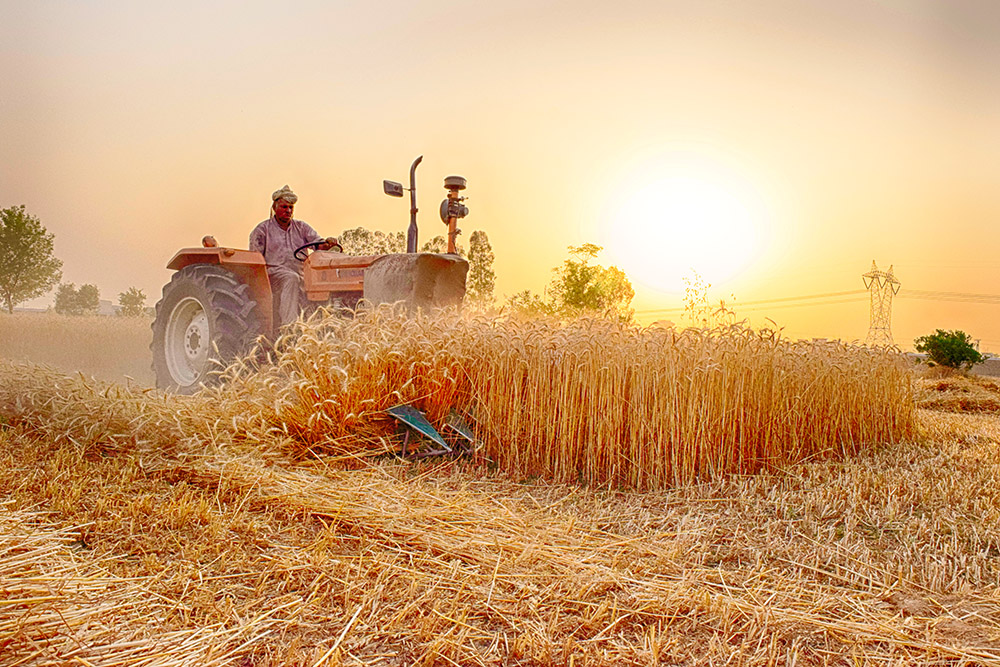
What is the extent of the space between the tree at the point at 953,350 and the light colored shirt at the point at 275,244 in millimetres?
12267

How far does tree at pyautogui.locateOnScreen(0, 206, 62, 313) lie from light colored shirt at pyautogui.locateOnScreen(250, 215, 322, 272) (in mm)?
10713

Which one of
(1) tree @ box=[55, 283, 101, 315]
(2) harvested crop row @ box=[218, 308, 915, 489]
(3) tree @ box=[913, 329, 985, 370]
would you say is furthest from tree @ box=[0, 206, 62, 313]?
(3) tree @ box=[913, 329, 985, 370]

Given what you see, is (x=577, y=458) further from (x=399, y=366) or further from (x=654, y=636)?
(x=654, y=636)

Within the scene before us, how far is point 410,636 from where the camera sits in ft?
7.22

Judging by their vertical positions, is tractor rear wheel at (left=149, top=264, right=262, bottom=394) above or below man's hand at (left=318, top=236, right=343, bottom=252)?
below

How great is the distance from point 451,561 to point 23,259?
16549 mm

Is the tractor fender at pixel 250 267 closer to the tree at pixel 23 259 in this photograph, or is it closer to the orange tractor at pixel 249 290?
the orange tractor at pixel 249 290

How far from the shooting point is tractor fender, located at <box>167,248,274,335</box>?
6.41 m

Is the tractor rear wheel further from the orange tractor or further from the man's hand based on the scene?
the man's hand

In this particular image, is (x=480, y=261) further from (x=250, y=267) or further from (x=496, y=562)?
(x=496, y=562)

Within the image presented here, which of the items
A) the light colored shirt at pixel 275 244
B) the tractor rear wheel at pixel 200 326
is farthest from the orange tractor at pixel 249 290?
the light colored shirt at pixel 275 244

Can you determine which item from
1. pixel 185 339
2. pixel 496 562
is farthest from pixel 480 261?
pixel 496 562

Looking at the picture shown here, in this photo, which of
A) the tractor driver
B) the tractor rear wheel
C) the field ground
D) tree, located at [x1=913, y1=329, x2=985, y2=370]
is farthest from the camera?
tree, located at [x1=913, y1=329, x2=985, y2=370]

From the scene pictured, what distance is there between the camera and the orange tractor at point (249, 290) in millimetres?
5691
